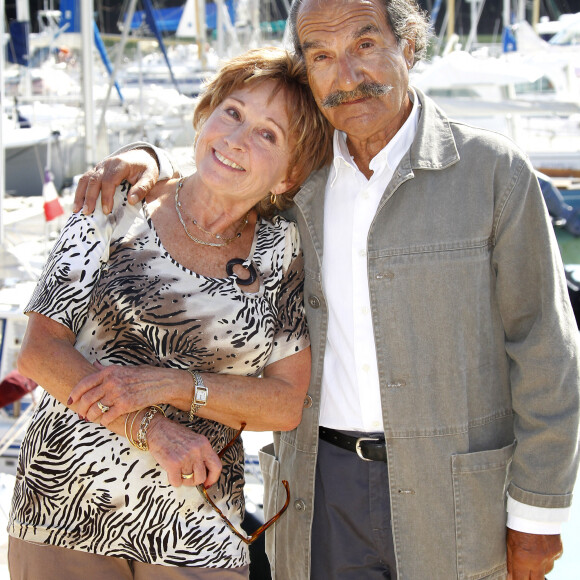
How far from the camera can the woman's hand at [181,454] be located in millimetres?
1637

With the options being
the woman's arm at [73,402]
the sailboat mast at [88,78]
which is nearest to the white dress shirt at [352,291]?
the woman's arm at [73,402]

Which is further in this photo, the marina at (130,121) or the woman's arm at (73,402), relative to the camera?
the marina at (130,121)

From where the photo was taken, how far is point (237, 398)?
1815 millimetres

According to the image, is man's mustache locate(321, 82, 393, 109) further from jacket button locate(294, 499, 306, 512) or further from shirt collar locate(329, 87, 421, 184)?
jacket button locate(294, 499, 306, 512)

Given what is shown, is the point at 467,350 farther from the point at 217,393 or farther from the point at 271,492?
the point at 271,492

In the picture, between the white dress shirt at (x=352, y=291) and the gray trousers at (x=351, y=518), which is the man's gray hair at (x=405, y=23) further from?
the gray trousers at (x=351, y=518)

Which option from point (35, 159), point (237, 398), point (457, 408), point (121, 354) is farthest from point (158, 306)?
point (35, 159)

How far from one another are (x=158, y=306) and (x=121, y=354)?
16cm

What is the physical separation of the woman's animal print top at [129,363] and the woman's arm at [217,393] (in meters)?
0.06

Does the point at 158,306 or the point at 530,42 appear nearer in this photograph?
the point at 158,306

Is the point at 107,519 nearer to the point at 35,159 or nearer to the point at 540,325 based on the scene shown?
the point at 540,325

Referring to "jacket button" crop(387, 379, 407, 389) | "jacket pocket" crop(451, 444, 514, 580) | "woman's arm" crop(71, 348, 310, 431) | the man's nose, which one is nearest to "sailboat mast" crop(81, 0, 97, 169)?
the man's nose

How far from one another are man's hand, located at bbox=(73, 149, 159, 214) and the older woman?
4 cm

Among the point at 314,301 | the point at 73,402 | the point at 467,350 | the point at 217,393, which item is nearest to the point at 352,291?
the point at 314,301
